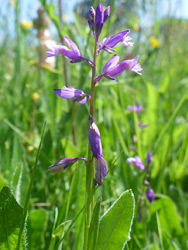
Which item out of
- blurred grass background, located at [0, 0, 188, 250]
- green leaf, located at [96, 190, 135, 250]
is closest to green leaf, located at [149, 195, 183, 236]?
blurred grass background, located at [0, 0, 188, 250]

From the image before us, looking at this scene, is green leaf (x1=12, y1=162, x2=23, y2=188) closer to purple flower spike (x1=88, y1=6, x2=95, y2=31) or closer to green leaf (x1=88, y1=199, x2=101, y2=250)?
green leaf (x1=88, y1=199, x2=101, y2=250)

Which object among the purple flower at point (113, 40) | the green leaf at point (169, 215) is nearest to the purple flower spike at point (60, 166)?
the purple flower at point (113, 40)

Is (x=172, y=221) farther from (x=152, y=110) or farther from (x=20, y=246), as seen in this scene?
(x=152, y=110)

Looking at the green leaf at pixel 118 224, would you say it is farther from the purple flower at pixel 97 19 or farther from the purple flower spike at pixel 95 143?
the purple flower at pixel 97 19

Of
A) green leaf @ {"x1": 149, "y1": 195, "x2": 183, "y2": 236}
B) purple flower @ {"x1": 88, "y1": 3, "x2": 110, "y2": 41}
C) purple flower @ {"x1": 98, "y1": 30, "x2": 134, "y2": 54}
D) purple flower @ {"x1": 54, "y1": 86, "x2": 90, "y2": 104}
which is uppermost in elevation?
purple flower @ {"x1": 88, "y1": 3, "x2": 110, "y2": 41}

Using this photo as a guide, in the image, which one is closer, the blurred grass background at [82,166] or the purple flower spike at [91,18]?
the purple flower spike at [91,18]

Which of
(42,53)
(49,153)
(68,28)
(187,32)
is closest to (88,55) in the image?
(68,28)
